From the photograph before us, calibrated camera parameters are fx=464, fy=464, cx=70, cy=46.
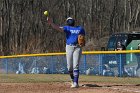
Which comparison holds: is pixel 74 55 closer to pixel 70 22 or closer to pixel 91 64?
pixel 70 22

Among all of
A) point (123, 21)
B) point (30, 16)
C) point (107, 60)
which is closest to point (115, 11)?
point (123, 21)

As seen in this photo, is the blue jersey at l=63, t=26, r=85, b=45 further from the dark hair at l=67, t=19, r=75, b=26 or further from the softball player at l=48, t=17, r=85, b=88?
the dark hair at l=67, t=19, r=75, b=26

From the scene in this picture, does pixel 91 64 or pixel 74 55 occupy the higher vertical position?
pixel 74 55

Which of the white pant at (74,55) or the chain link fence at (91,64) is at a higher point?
the white pant at (74,55)

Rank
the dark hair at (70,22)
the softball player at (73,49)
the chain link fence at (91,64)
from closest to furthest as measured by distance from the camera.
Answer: the softball player at (73,49)
the dark hair at (70,22)
the chain link fence at (91,64)

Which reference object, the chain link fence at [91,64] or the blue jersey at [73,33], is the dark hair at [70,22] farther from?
the chain link fence at [91,64]

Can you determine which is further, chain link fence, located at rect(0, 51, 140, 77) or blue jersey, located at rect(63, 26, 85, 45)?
chain link fence, located at rect(0, 51, 140, 77)

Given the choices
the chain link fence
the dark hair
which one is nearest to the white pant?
the dark hair

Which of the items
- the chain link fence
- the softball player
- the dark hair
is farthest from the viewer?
the chain link fence

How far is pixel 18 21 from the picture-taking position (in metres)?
66.9

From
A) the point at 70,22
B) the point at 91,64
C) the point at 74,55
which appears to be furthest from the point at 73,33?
the point at 91,64

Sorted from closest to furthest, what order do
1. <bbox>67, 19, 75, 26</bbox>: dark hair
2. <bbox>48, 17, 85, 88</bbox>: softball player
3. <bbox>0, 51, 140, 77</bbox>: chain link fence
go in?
<bbox>48, 17, 85, 88</bbox>: softball player < <bbox>67, 19, 75, 26</bbox>: dark hair < <bbox>0, 51, 140, 77</bbox>: chain link fence

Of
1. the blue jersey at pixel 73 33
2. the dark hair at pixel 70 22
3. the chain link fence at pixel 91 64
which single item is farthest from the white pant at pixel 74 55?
the chain link fence at pixel 91 64

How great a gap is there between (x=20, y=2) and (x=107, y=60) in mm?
48201
